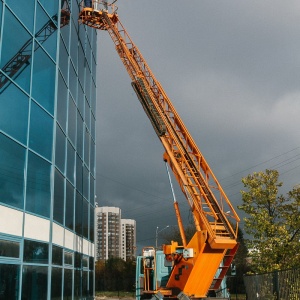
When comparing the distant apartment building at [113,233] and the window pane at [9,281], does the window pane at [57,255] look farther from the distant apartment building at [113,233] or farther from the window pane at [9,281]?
the distant apartment building at [113,233]

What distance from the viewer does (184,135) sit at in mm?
17969

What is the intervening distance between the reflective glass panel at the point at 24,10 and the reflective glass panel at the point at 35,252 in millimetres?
6543

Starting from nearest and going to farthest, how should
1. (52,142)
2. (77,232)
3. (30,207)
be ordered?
1. (30,207)
2. (52,142)
3. (77,232)

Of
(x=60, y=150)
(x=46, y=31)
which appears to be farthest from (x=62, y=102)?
(x=46, y=31)

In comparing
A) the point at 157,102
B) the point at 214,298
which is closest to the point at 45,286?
the point at 214,298

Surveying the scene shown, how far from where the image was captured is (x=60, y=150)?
14938 millimetres

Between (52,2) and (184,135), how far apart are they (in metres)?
7.51

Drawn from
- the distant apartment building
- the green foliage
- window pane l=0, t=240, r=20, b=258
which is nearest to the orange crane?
window pane l=0, t=240, r=20, b=258

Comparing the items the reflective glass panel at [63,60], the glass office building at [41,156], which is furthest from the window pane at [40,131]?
the reflective glass panel at [63,60]

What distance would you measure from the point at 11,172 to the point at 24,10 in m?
5.10

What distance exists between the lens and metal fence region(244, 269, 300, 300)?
34.9ft

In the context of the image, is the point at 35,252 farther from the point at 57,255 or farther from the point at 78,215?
the point at 78,215

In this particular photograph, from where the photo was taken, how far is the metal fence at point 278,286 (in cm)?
1062

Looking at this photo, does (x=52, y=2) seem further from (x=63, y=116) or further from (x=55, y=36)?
(x=63, y=116)
